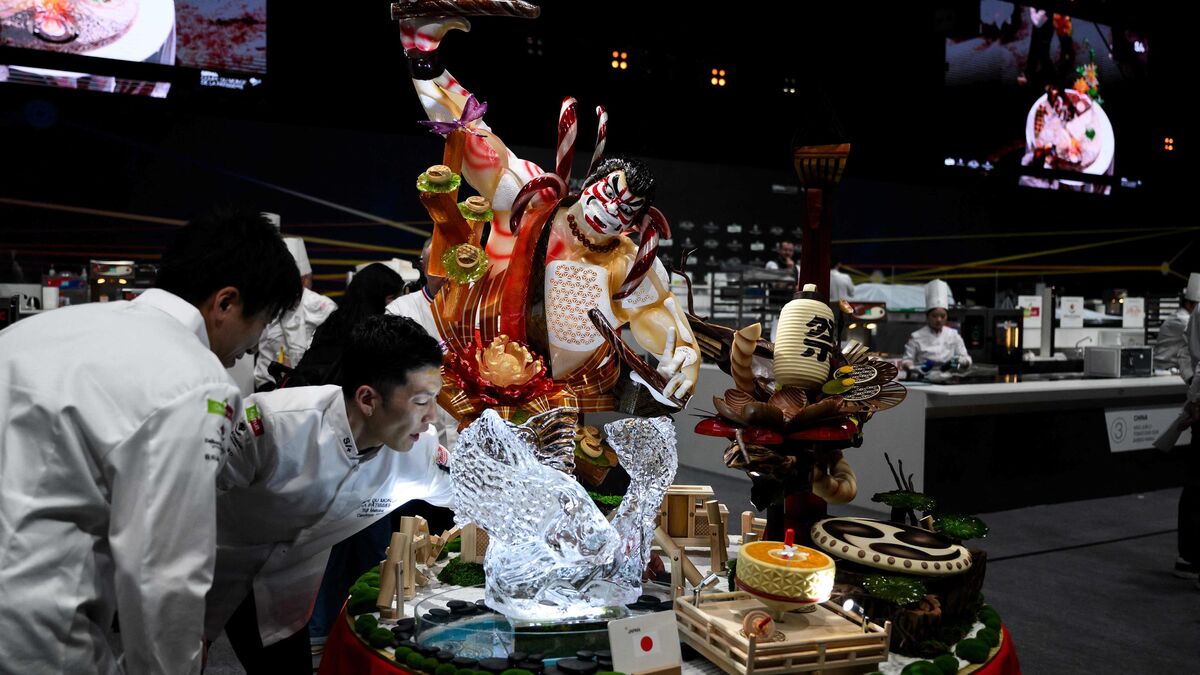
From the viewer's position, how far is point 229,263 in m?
1.34

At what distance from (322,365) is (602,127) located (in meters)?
1.03

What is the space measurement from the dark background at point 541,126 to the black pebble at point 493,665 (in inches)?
129

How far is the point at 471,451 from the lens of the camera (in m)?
1.54

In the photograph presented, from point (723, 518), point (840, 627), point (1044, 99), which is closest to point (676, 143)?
point (1044, 99)

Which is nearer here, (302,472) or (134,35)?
(302,472)

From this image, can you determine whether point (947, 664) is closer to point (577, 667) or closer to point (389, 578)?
point (577, 667)

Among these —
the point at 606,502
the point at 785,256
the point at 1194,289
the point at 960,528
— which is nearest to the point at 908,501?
the point at 960,528

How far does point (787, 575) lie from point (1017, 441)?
14.1ft

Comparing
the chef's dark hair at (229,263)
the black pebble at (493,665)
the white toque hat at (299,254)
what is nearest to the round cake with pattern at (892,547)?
the black pebble at (493,665)

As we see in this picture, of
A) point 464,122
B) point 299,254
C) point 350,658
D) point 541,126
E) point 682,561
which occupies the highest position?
point 541,126

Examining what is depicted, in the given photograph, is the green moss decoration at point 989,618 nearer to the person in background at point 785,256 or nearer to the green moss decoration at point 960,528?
the green moss decoration at point 960,528

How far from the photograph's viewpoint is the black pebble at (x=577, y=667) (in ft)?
4.52

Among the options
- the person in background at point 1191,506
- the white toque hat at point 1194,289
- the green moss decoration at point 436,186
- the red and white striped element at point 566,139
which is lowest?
the person in background at point 1191,506

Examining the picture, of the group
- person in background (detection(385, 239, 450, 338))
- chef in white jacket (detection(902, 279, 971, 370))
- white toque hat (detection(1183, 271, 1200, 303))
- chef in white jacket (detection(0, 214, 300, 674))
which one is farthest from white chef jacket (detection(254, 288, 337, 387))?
white toque hat (detection(1183, 271, 1200, 303))
